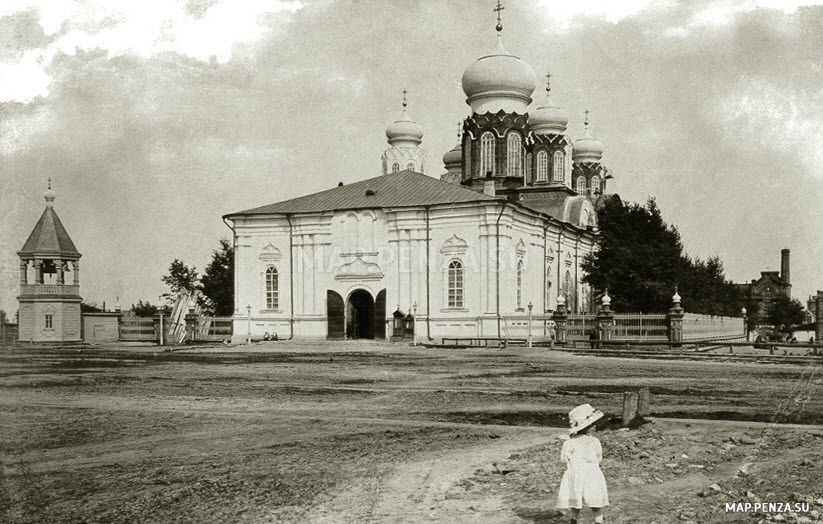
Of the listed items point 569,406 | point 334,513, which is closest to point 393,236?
point 569,406

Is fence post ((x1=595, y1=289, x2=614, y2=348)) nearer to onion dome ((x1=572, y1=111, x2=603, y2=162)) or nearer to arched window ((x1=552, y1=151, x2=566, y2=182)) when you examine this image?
arched window ((x1=552, y1=151, x2=566, y2=182))

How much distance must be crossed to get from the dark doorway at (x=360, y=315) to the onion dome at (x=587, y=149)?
88.8ft

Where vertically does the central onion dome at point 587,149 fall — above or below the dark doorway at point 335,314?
above

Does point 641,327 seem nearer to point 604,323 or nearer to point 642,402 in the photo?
point 604,323

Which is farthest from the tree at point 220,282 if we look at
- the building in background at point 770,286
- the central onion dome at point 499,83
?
the building in background at point 770,286

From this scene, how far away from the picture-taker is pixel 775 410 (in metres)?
10.9

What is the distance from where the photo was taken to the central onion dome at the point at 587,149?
58.0 meters

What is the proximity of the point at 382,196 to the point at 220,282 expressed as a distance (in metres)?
22.6

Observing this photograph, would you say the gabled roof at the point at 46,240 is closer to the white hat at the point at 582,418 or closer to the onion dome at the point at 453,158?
the onion dome at the point at 453,158

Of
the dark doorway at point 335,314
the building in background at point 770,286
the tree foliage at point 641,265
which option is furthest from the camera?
the building in background at point 770,286

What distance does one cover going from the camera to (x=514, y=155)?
43.7m

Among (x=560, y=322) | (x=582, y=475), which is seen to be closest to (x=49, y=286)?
(x=560, y=322)

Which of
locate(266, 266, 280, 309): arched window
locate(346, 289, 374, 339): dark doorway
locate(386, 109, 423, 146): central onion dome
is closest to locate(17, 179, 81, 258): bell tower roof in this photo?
locate(266, 266, 280, 309): arched window

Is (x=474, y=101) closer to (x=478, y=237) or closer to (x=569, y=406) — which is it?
(x=478, y=237)
